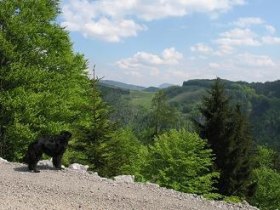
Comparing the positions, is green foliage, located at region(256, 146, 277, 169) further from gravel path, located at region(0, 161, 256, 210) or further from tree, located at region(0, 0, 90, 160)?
gravel path, located at region(0, 161, 256, 210)

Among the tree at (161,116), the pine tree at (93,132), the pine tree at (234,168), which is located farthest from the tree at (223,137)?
the tree at (161,116)

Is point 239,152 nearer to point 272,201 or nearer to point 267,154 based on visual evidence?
point 272,201

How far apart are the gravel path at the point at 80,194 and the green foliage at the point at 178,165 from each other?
1038 centimetres

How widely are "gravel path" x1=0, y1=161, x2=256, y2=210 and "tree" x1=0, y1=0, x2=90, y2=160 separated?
438 inches

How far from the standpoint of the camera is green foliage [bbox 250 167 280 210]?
201ft

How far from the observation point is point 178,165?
1125 inches

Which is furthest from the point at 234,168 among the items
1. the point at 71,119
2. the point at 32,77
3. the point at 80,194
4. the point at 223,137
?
the point at 80,194

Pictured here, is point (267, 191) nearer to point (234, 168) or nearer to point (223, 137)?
point (234, 168)

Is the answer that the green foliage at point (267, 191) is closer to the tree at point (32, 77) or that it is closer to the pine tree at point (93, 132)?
the pine tree at point (93, 132)

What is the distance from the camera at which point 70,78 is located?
1330 inches

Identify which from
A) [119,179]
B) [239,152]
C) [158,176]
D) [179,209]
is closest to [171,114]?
[239,152]

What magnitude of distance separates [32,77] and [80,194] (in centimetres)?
1665

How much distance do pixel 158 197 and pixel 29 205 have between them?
16.0 ft

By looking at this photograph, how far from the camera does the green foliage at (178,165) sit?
2827 centimetres
